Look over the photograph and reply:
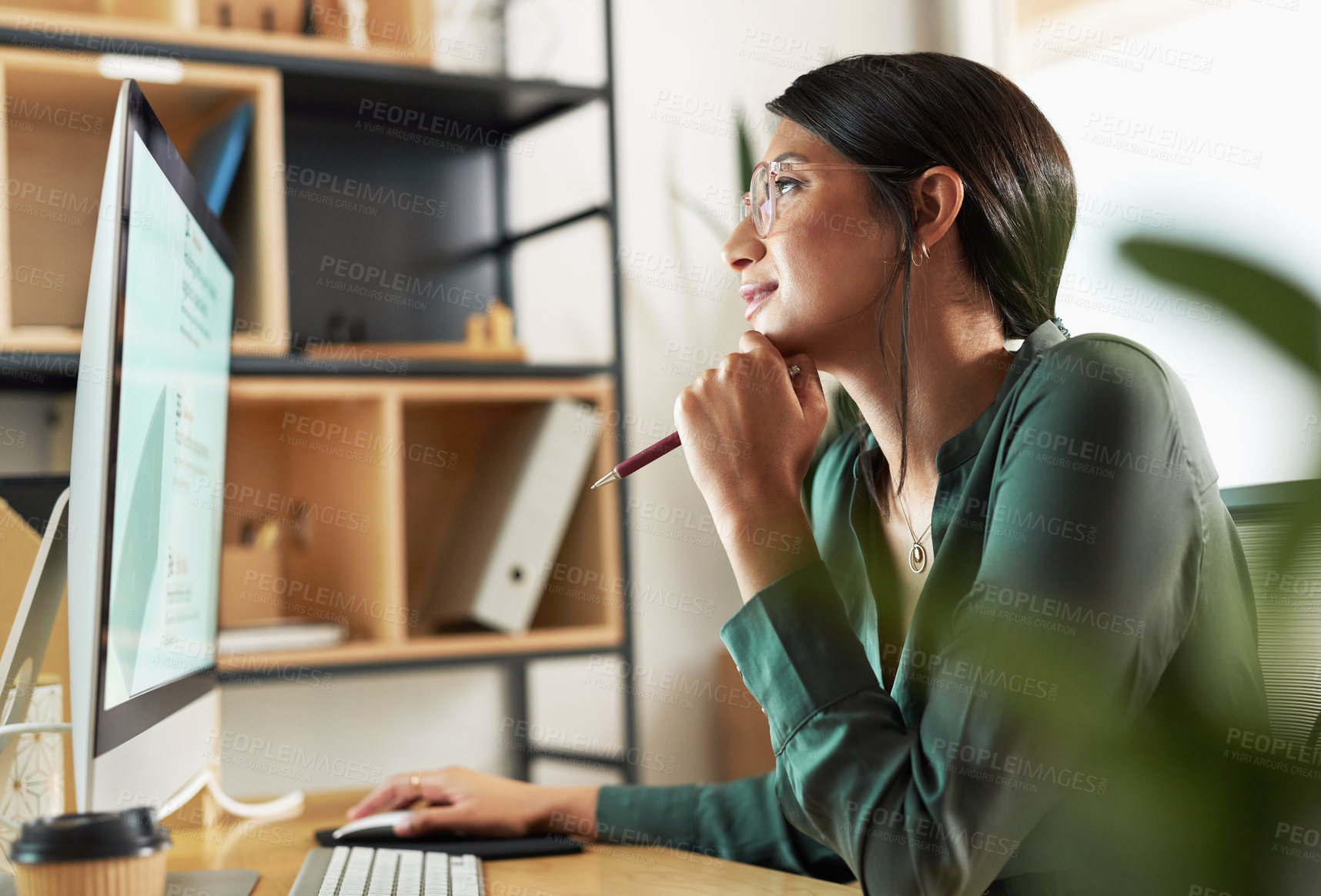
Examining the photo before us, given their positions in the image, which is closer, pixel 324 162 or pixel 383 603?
pixel 383 603

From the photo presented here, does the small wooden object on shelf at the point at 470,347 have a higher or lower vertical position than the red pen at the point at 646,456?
higher

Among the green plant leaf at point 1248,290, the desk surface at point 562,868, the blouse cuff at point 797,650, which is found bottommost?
the desk surface at point 562,868

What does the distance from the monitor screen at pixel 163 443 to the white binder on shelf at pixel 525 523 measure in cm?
65

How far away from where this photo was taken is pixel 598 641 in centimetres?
177

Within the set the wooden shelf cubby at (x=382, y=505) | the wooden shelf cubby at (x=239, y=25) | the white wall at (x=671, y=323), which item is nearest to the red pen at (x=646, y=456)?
the wooden shelf cubby at (x=382, y=505)

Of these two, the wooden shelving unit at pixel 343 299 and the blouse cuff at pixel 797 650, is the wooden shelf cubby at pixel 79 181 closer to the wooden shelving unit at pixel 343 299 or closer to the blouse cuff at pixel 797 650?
the wooden shelving unit at pixel 343 299

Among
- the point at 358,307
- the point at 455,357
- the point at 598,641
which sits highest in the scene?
the point at 358,307

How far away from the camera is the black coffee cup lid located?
0.56 metres

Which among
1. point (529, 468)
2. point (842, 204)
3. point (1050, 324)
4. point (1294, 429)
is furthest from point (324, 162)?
point (1294, 429)

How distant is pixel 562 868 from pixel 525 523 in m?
0.88

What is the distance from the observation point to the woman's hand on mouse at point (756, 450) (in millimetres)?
820

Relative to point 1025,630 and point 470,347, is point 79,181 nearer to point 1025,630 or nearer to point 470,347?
point 470,347

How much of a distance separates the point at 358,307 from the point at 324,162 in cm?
28

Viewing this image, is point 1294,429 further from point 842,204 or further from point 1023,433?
point 842,204
